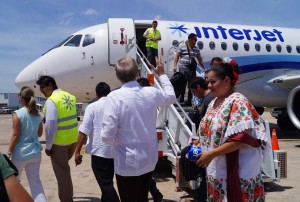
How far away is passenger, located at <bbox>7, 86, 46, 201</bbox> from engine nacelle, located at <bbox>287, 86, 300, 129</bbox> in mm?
7738

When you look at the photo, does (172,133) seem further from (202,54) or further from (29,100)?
(202,54)

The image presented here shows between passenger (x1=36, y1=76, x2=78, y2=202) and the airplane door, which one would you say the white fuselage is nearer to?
the airplane door

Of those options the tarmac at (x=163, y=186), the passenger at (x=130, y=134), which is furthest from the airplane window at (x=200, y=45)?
the passenger at (x=130, y=134)

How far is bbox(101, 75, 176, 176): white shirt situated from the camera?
2768 millimetres

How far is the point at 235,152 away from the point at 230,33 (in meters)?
9.60

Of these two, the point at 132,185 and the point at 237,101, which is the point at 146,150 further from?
the point at 237,101

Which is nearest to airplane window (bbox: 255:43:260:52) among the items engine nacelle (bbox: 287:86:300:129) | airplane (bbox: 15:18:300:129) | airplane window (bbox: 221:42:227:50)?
airplane (bbox: 15:18:300:129)

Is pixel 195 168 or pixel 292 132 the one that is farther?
pixel 292 132

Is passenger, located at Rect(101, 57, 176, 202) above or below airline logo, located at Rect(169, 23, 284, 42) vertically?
below

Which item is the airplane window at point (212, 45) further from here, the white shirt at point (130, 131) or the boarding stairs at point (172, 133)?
the white shirt at point (130, 131)

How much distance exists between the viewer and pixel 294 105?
33.1ft

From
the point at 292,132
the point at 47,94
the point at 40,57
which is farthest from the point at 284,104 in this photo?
the point at 47,94

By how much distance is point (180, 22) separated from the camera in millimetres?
10977

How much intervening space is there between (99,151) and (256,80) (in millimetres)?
8649
